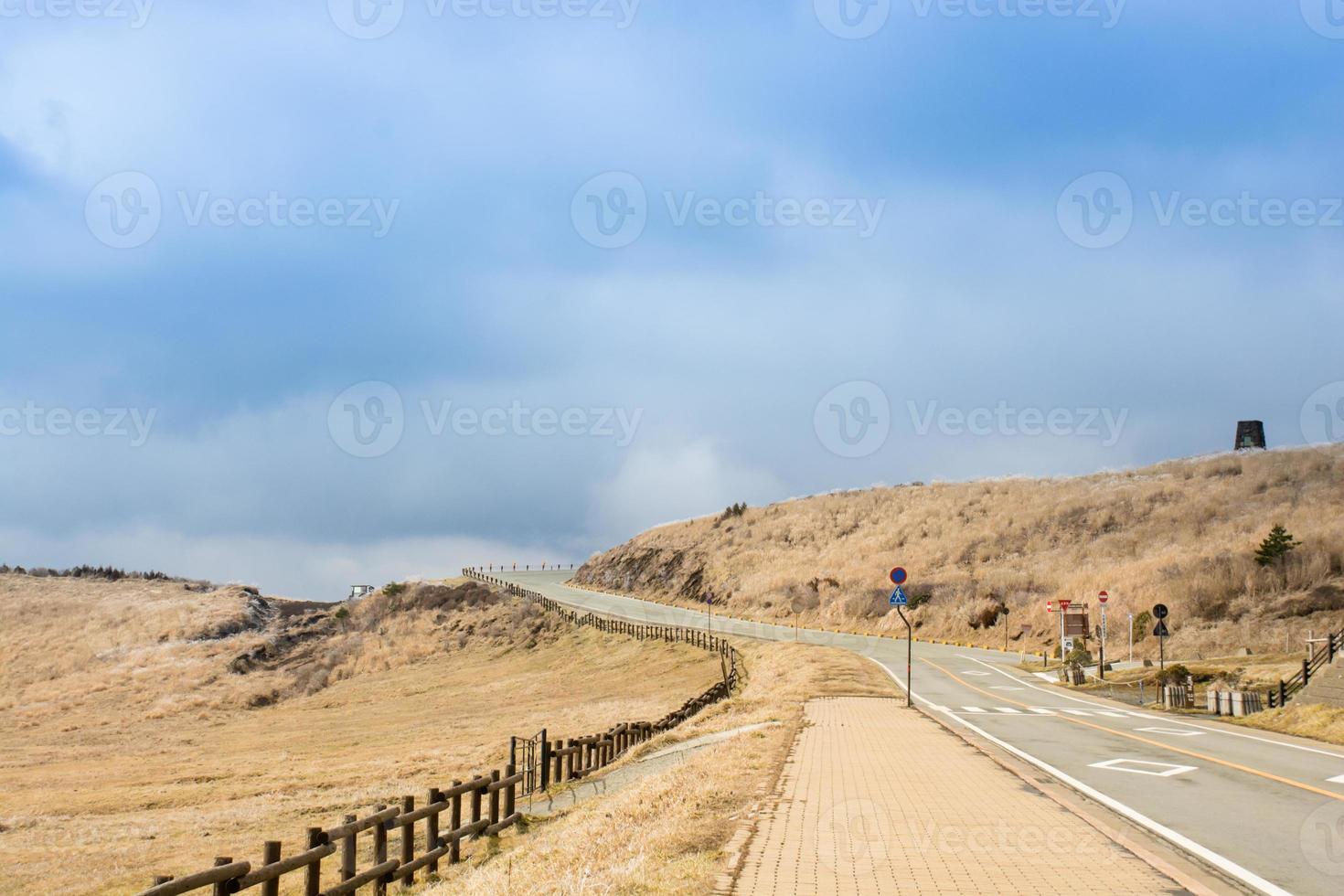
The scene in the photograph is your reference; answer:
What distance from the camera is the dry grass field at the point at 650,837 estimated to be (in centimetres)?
910

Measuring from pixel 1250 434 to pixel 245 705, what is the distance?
10078 cm

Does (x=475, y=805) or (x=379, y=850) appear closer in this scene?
(x=379, y=850)

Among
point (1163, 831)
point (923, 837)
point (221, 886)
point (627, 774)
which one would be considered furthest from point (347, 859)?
point (1163, 831)

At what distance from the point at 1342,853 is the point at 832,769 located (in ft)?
21.9

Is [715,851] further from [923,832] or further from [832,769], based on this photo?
[832,769]

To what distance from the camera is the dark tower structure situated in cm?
10556

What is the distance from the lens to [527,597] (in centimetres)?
7925

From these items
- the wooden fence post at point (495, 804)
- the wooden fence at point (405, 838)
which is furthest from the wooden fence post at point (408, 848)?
the wooden fence post at point (495, 804)

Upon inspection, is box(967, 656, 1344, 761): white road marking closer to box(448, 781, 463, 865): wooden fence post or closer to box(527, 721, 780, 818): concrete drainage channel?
box(527, 721, 780, 818): concrete drainage channel

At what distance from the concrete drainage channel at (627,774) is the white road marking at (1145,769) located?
7240mm

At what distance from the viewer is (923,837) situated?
32.8 ft

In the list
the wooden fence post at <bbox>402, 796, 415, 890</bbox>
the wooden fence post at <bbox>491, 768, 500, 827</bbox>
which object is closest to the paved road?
the wooden fence post at <bbox>491, 768, 500, 827</bbox>

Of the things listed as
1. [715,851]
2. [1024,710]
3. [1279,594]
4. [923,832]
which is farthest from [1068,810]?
Answer: [1279,594]

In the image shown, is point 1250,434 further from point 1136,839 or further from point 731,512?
point 1136,839
